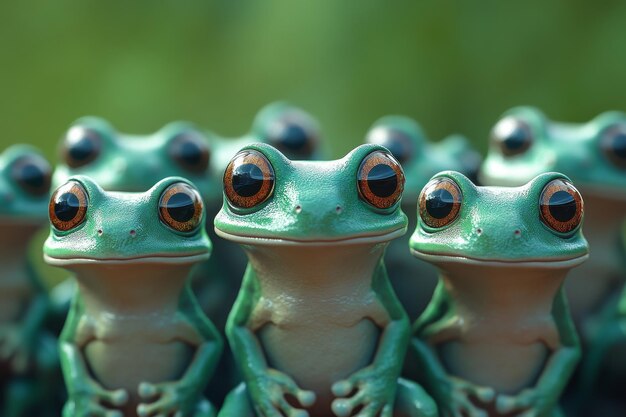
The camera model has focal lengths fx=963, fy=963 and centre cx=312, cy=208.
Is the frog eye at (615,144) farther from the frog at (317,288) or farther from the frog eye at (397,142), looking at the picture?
the frog at (317,288)

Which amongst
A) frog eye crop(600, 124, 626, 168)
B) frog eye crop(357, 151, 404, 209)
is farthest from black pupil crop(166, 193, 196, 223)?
frog eye crop(600, 124, 626, 168)

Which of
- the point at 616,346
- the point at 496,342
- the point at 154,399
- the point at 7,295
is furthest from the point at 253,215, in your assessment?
the point at 616,346

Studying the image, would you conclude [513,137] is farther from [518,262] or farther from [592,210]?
[518,262]

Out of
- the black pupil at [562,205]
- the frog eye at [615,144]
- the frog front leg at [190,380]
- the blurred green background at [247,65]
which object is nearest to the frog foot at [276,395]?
the frog front leg at [190,380]

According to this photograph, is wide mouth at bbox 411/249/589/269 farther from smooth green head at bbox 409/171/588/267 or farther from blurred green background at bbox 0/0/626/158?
blurred green background at bbox 0/0/626/158

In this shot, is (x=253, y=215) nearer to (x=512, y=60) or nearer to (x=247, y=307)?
(x=247, y=307)

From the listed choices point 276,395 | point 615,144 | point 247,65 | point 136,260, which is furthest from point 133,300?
point 247,65

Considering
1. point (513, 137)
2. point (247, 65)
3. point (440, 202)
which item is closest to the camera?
point (440, 202)

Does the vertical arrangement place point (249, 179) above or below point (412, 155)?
above
